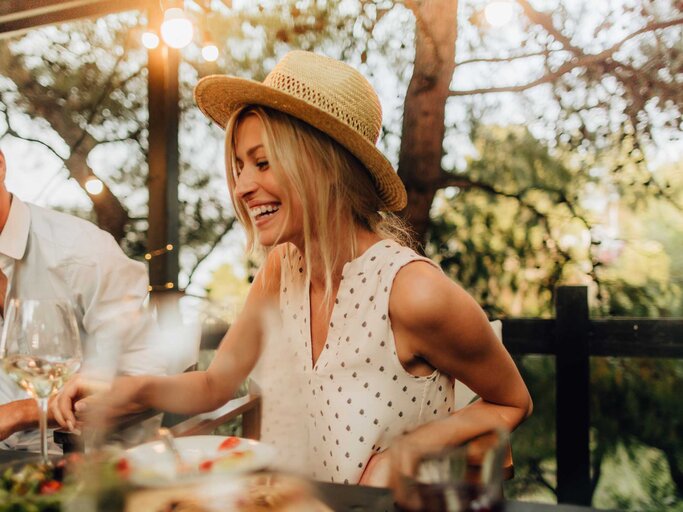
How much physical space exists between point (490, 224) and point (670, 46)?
3.21 feet

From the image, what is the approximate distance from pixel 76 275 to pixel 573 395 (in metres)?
1.86

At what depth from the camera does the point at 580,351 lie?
7.83ft

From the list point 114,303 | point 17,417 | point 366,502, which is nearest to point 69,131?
point 114,303

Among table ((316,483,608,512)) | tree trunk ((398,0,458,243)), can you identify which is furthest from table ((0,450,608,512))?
tree trunk ((398,0,458,243))

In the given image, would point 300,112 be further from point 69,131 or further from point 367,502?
point 69,131

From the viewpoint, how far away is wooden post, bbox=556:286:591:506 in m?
2.38

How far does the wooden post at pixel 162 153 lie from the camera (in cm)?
268

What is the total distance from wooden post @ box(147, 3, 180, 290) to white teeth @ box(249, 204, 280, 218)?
1525mm

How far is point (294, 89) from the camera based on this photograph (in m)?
1.25

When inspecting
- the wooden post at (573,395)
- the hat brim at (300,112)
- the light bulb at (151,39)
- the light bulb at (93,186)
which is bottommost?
the wooden post at (573,395)

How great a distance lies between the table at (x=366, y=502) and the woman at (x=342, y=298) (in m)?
0.36

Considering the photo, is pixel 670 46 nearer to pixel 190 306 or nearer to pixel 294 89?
pixel 294 89

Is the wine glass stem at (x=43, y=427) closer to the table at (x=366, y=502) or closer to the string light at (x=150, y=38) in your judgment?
the table at (x=366, y=502)

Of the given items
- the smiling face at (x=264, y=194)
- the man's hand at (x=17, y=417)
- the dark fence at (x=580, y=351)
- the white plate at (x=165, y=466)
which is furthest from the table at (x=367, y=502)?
the dark fence at (x=580, y=351)
